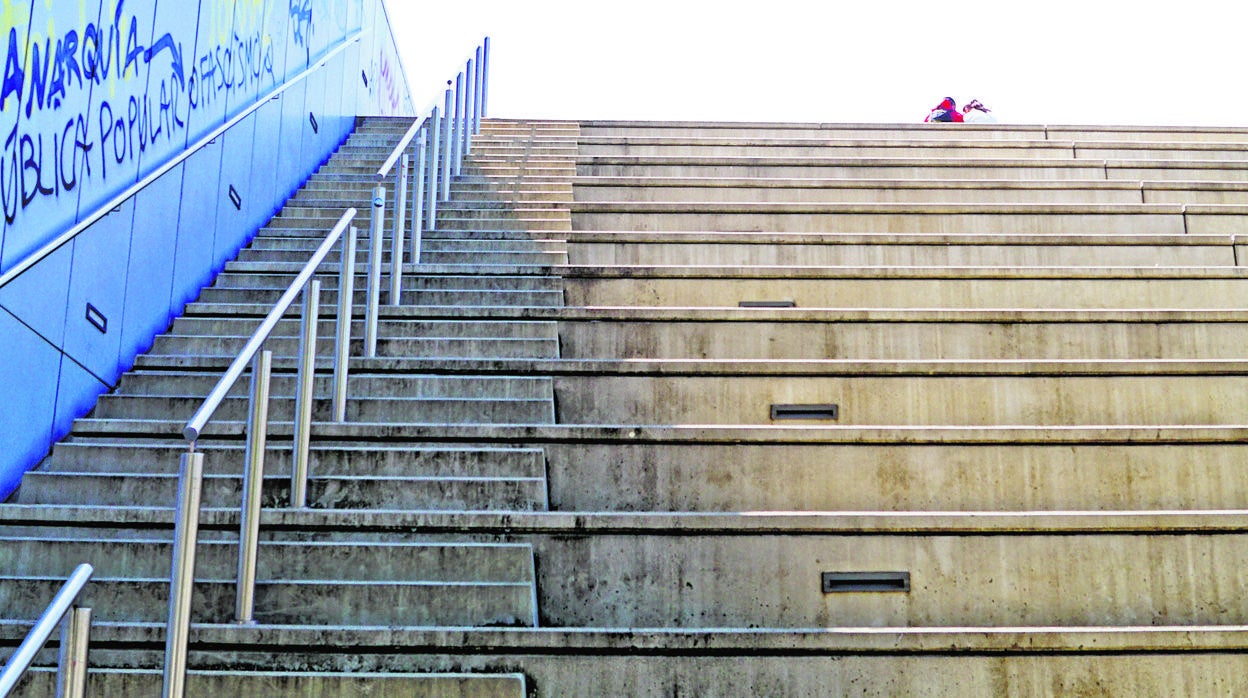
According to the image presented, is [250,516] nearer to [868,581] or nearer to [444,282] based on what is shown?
[868,581]

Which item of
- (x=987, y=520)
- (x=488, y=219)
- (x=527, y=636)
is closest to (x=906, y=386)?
(x=987, y=520)

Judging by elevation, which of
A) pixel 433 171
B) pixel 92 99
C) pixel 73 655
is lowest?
pixel 73 655

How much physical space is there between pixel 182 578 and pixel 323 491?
3.59ft

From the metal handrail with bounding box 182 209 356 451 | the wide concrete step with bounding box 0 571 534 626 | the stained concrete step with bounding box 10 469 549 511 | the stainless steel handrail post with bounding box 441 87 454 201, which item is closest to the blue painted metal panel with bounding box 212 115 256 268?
the stainless steel handrail post with bounding box 441 87 454 201

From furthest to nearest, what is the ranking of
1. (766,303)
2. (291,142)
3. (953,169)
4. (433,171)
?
1. (953,169)
2. (291,142)
3. (433,171)
4. (766,303)

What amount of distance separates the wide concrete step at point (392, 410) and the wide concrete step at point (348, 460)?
0.28 meters

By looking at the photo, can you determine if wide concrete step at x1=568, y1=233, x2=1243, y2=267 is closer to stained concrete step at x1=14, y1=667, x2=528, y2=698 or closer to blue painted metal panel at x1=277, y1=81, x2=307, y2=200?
blue painted metal panel at x1=277, y1=81, x2=307, y2=200

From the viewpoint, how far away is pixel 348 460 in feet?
12.6

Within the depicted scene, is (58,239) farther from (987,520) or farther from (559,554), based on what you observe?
(987,520)

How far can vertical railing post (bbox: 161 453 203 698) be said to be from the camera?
2543 mm

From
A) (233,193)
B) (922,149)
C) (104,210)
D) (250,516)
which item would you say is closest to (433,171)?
(233,193)

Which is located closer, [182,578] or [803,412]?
[182,578]

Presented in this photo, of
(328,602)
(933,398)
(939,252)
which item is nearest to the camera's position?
(328,602)

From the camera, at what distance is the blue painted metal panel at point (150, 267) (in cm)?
468
